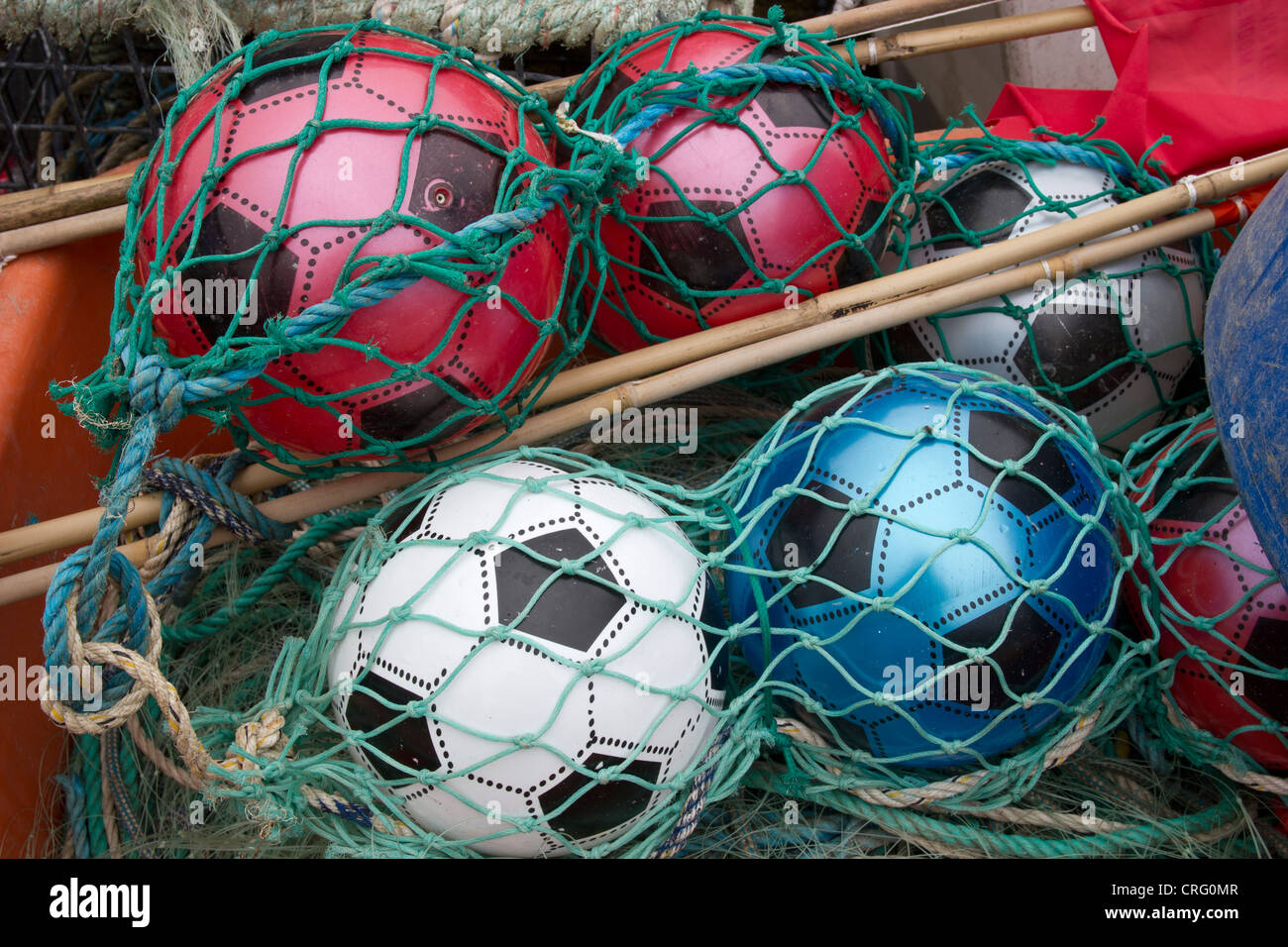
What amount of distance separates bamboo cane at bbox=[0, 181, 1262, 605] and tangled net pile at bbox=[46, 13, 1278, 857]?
0.04 m

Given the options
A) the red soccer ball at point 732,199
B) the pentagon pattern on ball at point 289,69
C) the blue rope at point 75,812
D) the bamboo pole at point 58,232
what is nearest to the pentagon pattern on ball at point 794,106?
the red soccer ball at point 732,199

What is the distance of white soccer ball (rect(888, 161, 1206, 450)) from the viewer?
1792mm

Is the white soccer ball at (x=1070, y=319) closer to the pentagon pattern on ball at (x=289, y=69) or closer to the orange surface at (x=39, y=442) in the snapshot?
the pentagon pattern on ball at (x=289, y=69)

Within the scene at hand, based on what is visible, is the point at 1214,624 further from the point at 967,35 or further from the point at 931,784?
the point at 967,35

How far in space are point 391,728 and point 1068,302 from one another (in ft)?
4.41

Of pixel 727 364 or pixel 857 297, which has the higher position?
pixel 857 297

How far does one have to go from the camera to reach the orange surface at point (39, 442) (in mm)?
1593

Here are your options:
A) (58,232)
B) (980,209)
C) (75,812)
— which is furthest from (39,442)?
(980,209)

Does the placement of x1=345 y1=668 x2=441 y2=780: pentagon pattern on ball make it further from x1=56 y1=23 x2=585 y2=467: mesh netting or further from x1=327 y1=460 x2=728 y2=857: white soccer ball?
x1=56 y1=23 x2=585 y2=467: mesh netting


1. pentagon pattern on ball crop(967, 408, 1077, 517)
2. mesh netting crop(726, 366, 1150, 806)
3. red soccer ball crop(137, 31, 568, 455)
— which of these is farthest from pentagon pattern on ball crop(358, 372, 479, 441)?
pentagon pattern on ball crop(967, 408, 1077, 517)

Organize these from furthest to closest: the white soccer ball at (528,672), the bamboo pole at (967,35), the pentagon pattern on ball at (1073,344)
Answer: the bamboo pole at (967,35) < the pentagon pattern on ball at (1073,344) < the white soccer ball at (528,672)

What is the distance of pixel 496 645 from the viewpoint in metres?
1.27

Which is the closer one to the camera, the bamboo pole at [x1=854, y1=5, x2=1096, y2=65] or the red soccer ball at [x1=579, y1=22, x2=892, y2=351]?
the red soccer ball at [x1=579, y1=22, x2=892, y2=351]

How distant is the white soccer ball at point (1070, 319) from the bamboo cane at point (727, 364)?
36 mm
